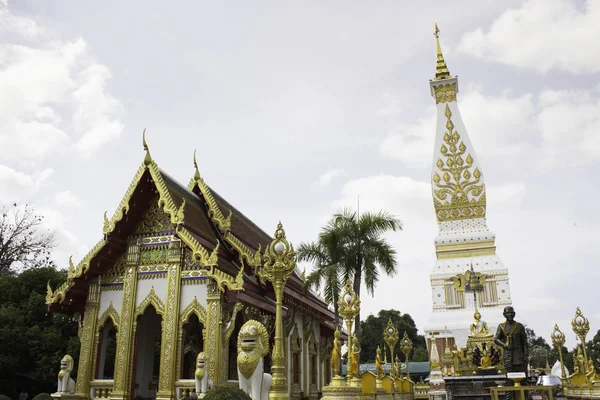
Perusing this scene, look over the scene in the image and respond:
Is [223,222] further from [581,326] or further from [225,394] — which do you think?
[581,326]

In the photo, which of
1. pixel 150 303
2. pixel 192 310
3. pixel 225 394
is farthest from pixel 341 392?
pixel 150 303

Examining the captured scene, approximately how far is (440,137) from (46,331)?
25.9 m

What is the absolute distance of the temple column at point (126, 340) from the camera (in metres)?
13.2

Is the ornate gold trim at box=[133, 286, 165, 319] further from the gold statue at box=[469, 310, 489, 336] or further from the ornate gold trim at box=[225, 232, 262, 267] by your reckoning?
the gold statue at box=[469, 310, 489, 336]

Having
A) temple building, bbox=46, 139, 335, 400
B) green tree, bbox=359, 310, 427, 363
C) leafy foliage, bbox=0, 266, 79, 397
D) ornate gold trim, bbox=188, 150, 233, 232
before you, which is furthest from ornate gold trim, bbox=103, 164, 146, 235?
green tree, bbox=359, 310, 427, 363

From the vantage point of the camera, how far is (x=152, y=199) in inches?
582

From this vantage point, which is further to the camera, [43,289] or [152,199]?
[43,289]

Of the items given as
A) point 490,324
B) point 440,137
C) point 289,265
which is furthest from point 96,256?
point 440,137

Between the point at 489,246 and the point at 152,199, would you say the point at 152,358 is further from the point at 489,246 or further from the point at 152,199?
the point at 489,246

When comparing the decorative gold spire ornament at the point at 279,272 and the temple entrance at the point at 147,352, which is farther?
the temple entrance at the point at 147,352

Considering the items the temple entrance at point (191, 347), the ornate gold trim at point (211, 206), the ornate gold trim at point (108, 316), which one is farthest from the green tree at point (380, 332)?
the ornate gold trim at point (108, 316)

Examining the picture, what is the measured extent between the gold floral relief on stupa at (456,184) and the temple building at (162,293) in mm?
18558

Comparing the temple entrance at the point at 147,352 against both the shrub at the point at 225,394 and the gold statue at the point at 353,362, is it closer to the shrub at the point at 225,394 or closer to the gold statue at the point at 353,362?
the gold statue at the point at 353,362

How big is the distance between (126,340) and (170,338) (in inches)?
53.8
